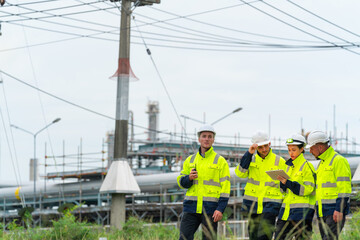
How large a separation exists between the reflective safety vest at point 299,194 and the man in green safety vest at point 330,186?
0.59 ft

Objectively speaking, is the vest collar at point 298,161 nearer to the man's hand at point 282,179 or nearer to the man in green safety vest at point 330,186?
the man in green safety vest at point 330,186

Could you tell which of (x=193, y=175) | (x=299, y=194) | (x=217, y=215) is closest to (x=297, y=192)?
(x=299, y=194)

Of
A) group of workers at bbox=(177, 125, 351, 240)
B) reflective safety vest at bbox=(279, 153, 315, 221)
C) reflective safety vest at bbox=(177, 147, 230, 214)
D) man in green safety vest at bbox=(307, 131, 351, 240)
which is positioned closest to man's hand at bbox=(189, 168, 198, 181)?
group of workers at bbox=(177, 125, 351, 240)

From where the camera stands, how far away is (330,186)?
28.6ft

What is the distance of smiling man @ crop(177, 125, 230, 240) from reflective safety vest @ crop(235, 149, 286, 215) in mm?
320

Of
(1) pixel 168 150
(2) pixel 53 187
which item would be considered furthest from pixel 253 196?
(1) pixel 168 150

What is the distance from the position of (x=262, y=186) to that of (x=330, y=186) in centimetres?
89

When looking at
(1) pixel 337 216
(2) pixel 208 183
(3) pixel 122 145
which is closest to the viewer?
(1) pixel 337 216

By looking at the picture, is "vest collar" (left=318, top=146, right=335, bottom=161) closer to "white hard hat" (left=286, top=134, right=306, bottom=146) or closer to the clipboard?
"white hard hat" (left=286, top=134, right=306, bottom=146)

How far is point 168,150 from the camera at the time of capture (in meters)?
49.5

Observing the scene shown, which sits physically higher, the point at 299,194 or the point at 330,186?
the point at 330,186

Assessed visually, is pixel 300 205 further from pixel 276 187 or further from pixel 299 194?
pixel 276 187

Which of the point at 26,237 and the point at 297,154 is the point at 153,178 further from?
the point at 297,154

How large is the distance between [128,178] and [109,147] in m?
30.9
